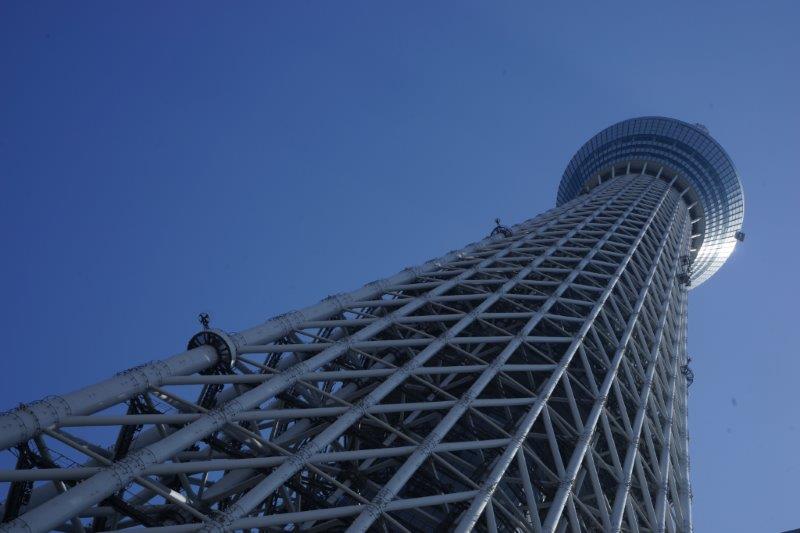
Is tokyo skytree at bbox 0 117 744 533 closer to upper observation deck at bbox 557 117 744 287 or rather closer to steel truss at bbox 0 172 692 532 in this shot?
steel truss at bbox 0 172 692 532

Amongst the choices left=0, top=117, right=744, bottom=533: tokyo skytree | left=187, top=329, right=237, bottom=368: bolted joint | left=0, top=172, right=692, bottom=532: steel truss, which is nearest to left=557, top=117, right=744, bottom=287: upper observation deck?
left=0, top=117, right=744, bottom=533: tokyo skytree

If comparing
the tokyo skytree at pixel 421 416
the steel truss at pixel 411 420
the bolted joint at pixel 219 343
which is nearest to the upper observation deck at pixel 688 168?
the tokyo skytree at pixel 421 416

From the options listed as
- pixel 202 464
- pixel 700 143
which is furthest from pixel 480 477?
pixel 700 143

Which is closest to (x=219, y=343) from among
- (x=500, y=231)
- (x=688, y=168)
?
(x=500, y=231)

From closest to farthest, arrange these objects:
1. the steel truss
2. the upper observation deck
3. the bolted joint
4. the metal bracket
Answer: the steel truss < the bolted joint < the metal bracket < the upper observation deck

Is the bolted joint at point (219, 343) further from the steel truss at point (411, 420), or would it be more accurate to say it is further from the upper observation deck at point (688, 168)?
the upper observation deck at point (688, 168)

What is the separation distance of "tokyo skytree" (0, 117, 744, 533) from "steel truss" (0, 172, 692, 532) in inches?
3.3

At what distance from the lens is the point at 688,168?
99312 millimetres

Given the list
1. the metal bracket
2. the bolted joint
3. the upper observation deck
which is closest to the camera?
the bolted joint

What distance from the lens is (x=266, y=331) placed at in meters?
27.6

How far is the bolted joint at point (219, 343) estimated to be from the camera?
24484 mm

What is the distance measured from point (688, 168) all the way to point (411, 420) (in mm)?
79485

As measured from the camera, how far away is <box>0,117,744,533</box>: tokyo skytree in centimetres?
1814

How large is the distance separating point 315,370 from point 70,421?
9729 millimetres
